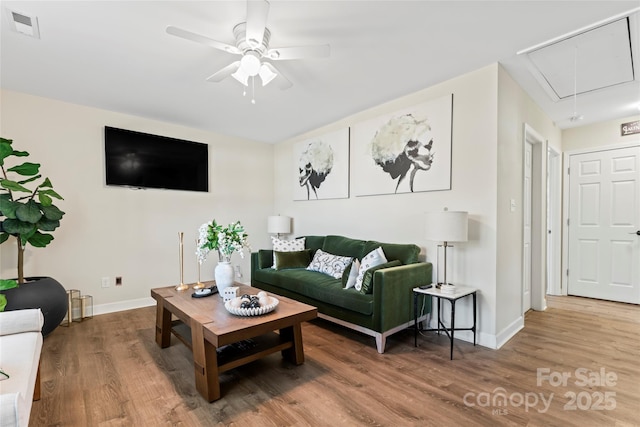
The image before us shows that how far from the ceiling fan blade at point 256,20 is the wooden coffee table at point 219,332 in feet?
6.07

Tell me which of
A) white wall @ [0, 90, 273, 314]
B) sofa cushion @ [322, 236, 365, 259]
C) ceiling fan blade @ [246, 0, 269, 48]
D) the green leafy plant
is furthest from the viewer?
sofa cushion @ [322, 236, 365, 259]

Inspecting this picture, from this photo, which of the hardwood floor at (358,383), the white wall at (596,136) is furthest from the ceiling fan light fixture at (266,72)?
the white wall at (596,136)

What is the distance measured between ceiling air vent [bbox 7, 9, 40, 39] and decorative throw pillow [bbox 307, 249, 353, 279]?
3177 millimetres

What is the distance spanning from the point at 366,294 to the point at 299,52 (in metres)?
1.98

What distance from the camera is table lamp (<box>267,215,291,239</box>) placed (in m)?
4.67

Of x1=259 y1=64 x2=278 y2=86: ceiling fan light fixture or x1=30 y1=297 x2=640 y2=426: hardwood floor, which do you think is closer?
x1=30 y1=297 x2=640 y2=426: hardwood floor

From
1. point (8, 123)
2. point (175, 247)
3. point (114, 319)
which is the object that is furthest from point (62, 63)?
point (114, 319)

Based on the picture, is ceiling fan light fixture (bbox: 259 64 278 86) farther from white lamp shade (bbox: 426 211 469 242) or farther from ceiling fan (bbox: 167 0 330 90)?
white lamp shade (bbox: 426 211 469 242)

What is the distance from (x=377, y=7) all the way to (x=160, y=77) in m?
2.11

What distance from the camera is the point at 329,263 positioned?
11.4 feet

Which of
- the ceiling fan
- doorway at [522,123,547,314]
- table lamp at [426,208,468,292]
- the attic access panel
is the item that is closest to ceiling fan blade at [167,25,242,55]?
the ceiling fan

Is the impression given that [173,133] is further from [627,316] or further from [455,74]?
[627,316]

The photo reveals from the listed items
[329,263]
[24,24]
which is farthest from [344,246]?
[24,24]

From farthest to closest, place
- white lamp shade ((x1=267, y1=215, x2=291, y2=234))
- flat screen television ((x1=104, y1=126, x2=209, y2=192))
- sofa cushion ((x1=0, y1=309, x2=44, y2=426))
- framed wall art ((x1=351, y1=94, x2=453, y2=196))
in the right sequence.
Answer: white lamp shade ((x1=267, y1=215, x2=291, y2=234)), flat screen television ((x1=104, y1=126, x2=209, y2=192)), framed wall art ((x1=351, y1=94, x2=453, y2=196)), sofa cushion ((x1=0, y1=309, x2=44, y2=426))
